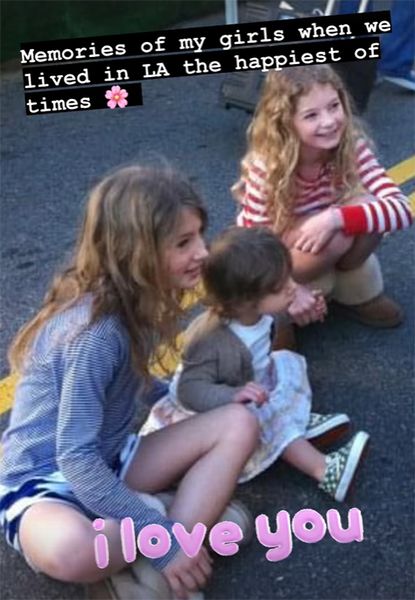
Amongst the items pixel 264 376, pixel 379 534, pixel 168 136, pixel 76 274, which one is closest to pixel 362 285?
pixel 264 376

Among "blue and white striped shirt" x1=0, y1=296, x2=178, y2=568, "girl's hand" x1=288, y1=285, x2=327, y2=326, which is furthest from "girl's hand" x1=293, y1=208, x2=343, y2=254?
"blue and white striped shirt" x1=0, y1=296, x2=178, y2=568

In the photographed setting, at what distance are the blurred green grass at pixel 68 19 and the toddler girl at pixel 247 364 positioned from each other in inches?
127

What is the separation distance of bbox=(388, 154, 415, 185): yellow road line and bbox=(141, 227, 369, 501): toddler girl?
4.91ft

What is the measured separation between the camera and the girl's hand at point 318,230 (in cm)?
227

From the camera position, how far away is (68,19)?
16.3 feet

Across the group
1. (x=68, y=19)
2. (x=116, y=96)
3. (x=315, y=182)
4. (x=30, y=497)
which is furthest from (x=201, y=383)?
(x=68, y=19)

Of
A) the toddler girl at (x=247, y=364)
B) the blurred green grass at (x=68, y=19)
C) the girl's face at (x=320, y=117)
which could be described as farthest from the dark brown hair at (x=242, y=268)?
the blurred green grass at (x=68, y=19)

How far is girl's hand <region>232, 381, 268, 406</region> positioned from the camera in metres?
1.90

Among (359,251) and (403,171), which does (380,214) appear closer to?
(359,251)

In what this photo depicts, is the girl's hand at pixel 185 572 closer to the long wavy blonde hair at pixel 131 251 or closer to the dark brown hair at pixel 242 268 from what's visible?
the long wavy blonde hair at pixel 131 251

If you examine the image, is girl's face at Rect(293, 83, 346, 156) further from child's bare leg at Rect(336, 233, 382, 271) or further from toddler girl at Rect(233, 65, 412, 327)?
child's bare leg at Rect(336, 233, 382, 271)

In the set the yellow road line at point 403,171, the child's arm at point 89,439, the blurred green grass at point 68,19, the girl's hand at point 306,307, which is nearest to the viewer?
the child's arm at point 89,439

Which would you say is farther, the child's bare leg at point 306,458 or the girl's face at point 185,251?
the child's bare leg at point 306,458

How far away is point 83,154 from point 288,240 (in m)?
1.63
